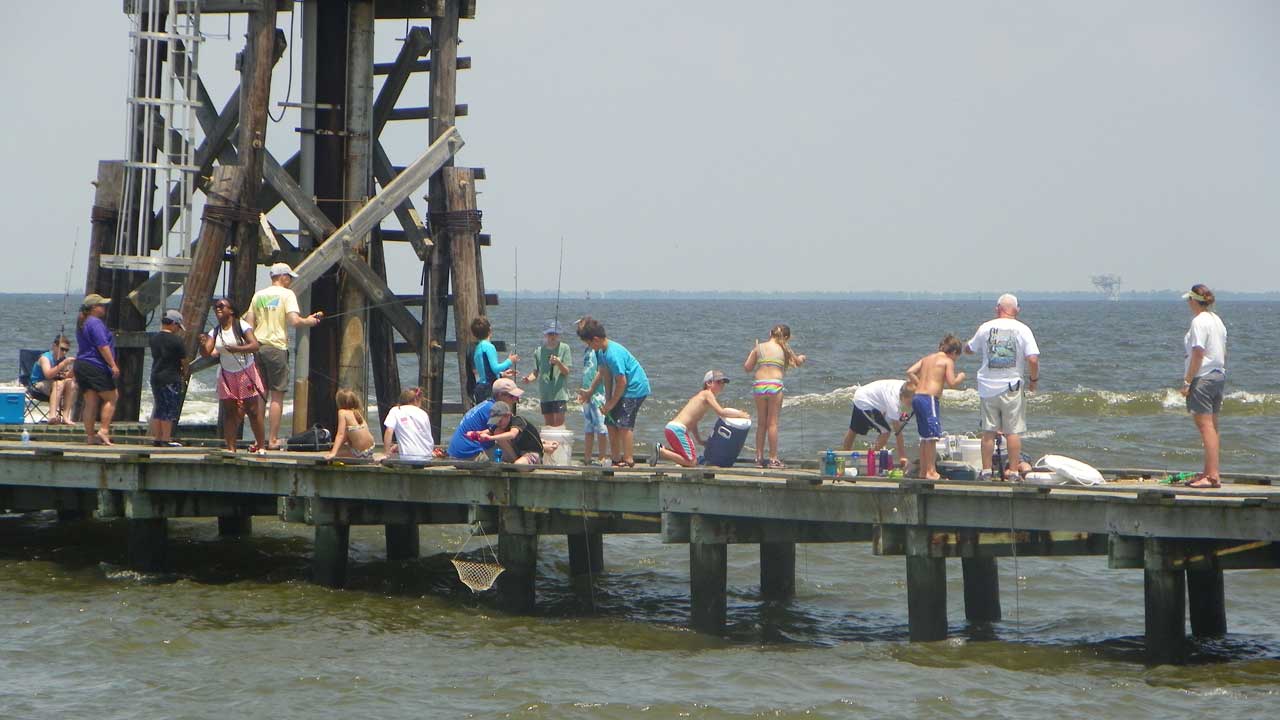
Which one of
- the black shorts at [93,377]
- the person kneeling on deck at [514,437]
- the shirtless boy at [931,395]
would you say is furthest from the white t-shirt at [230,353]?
the shirtless boy at [931,395]

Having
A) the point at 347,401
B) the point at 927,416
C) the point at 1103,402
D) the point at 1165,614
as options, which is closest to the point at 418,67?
the point at 347,401

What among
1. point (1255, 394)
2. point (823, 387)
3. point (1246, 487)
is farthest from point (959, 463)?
point (823, 387)

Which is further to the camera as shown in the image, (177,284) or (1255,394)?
(1255,394)

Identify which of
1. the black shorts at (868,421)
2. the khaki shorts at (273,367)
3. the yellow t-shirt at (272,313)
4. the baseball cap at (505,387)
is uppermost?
the yellow t-shirt at (272,313)

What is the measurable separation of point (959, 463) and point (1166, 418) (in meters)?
24.4

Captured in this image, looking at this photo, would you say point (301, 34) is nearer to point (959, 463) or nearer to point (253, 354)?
point (253, 354)

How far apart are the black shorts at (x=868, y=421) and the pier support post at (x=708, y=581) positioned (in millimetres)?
2219

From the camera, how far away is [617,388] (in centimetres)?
1287

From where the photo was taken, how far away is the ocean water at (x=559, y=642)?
1005 centimetres

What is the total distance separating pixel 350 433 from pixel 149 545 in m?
2.28

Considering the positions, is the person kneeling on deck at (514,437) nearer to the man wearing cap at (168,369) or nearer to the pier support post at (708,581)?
the pier support post at (708,581)

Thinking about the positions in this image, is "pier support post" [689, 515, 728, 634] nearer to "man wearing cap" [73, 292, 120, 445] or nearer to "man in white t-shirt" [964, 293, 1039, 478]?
"man in white t-shirt" [964, 293, 1039, 478]

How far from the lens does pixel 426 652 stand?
11.3 metres

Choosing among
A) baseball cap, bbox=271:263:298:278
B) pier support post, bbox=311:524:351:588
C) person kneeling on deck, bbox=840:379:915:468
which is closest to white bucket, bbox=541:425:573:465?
pier support post, bbox=311:524:351:588
